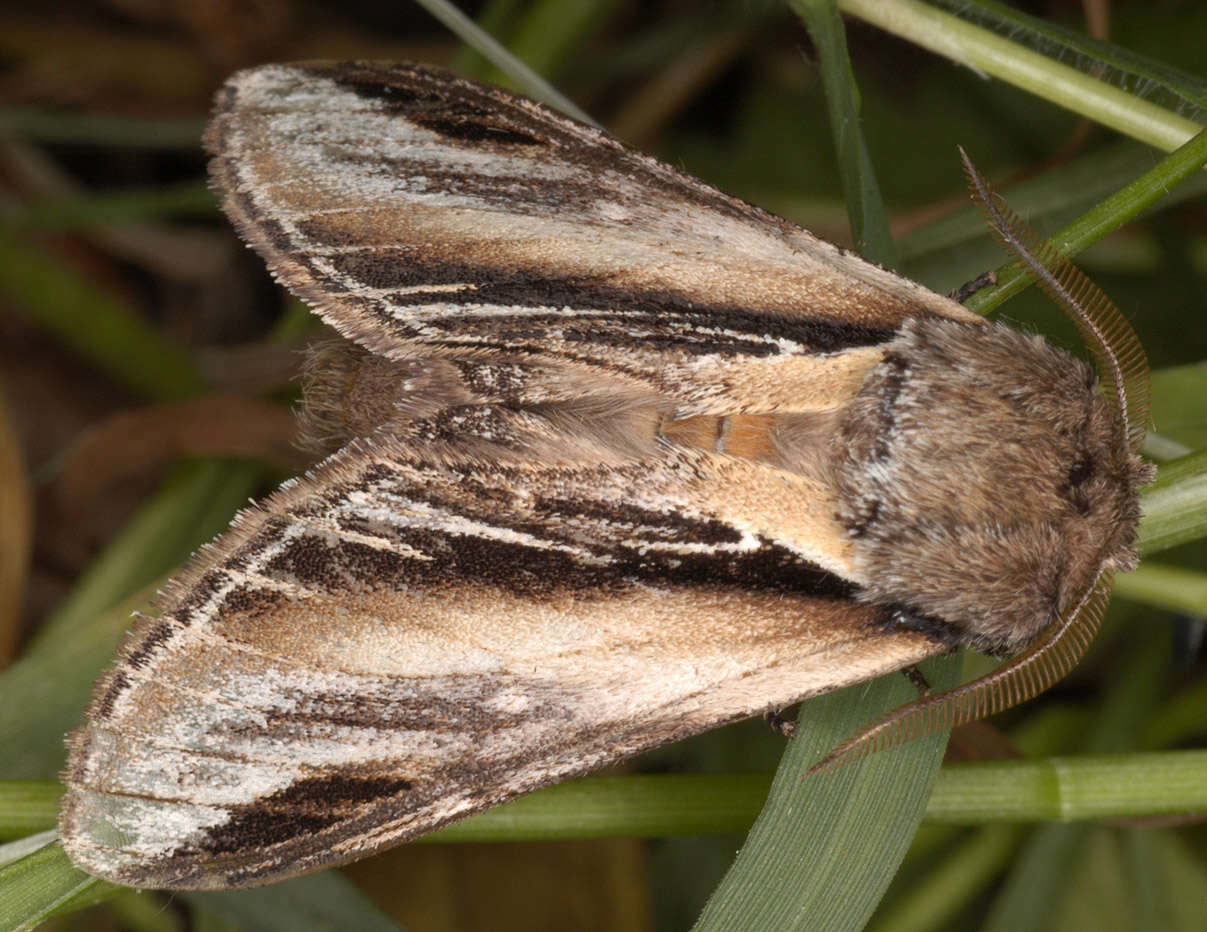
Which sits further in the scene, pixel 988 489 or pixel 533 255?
pixel 533 255

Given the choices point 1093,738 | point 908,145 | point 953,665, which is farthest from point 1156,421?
point 908,145

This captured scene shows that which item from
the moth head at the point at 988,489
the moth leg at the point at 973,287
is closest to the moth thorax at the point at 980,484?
the moth head at the point at 988,489

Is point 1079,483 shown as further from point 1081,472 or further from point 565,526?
point 565,526

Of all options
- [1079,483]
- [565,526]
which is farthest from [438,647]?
[1079,483]

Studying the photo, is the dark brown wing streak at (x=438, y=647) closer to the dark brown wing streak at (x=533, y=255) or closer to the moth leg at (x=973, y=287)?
the dark brown wing streak at (x=533, y=255)

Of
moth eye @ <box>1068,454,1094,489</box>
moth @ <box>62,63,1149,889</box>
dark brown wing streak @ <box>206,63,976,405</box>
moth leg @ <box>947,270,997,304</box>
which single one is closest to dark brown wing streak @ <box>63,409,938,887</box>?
moth @ <box>62,63,1149,889</box>

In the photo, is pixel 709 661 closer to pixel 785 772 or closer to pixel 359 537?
A: pixel 785 772

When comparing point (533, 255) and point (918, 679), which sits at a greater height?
point (533, 255)
